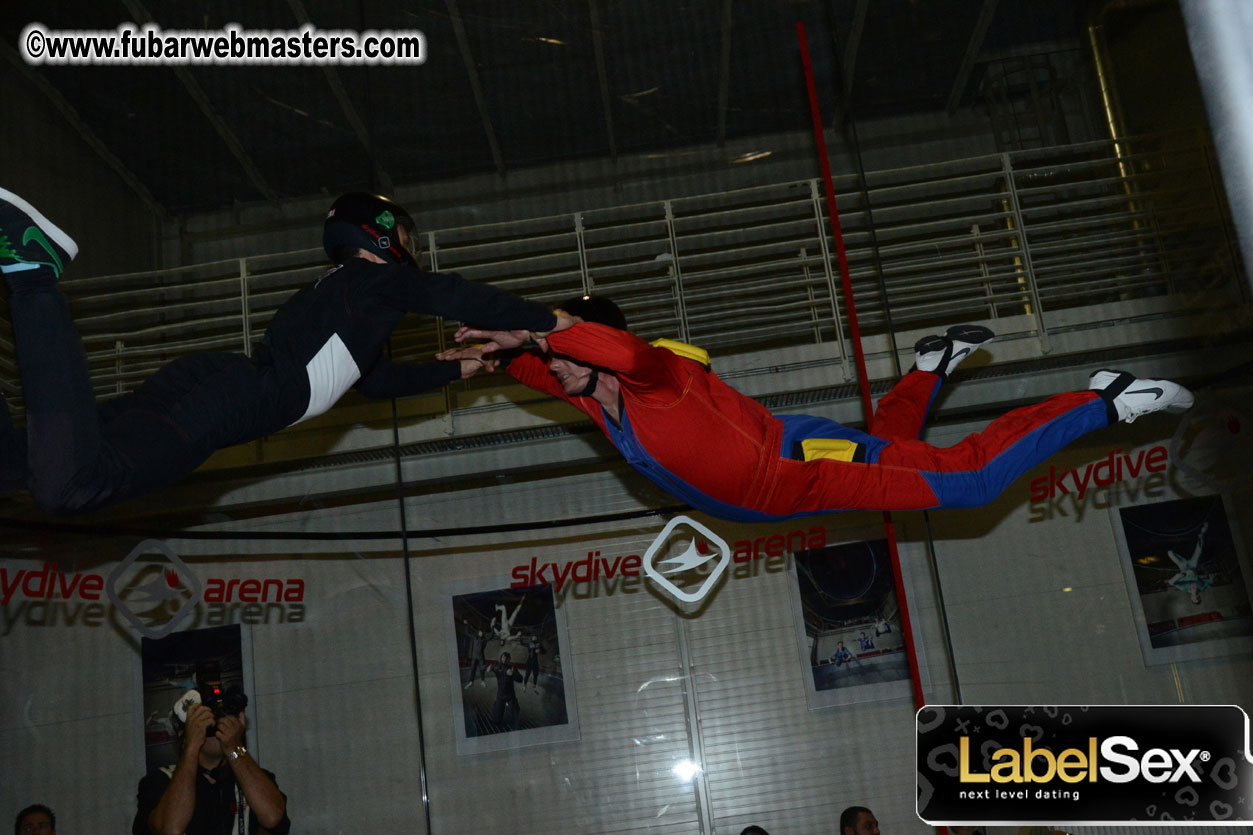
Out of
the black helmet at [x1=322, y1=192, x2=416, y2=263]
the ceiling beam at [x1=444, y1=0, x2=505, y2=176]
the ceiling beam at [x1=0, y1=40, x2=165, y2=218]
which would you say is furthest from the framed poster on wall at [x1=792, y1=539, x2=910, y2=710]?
the ceiling beam at [x1=0, y1=40, x2=165, y2=218]

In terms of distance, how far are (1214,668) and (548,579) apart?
1.99 metres

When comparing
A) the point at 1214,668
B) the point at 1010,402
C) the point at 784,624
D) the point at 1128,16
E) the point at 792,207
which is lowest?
the point at 1214,668

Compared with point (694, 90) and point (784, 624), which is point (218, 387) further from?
point (694, 90)

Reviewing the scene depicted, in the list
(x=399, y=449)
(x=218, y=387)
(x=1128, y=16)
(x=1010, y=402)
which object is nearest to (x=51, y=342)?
(x=218, y=387)

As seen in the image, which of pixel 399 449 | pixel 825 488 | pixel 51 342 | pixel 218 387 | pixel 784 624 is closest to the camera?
pixel 51 342

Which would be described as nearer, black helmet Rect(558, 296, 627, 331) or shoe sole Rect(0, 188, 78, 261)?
shoe sole Rect(0, 188, 78, 261)

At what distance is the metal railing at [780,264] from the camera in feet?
10.5

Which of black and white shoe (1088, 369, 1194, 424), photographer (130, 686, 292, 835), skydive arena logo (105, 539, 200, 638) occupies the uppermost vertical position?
black and white shoe (1088, 369, 1194, 424)

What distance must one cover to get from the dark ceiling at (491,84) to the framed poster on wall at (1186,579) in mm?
1678

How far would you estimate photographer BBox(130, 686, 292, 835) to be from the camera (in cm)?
288

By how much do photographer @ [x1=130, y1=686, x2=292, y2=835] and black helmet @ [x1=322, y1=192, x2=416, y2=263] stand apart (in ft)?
4.98

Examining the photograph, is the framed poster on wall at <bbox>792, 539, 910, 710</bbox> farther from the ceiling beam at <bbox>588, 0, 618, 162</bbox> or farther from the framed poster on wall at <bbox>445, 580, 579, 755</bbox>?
the ceiling beam at <bbox>588, 0, 618, 162</bbox>

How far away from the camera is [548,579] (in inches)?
121

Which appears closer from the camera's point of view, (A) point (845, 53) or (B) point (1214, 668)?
(B) point (1214, 668)
